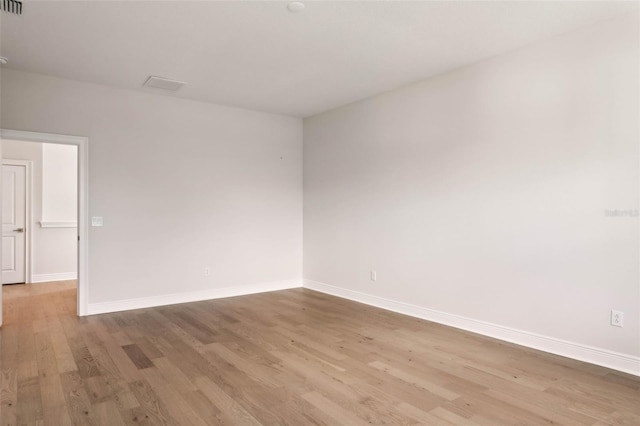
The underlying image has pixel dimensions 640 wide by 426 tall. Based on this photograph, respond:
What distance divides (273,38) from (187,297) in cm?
353

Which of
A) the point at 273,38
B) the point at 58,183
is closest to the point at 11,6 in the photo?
the point at 273,38

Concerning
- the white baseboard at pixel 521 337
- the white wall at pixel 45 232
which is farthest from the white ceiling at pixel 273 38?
the white wall at pixel 45 232

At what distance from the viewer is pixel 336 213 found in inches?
229

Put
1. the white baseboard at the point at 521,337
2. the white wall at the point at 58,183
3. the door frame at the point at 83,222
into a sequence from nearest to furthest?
the white baseboard at the point at 521,337
the door frame at the point at 83,222
the white wall at the point at 58,183

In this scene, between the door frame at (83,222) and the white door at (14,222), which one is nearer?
the door frame at (83,222)

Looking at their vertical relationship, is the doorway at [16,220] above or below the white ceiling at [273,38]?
below

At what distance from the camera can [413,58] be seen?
154 inches

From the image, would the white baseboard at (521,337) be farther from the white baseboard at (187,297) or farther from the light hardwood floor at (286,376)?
the white baseboard at (187,297)

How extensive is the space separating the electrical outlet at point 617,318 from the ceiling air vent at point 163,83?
476 cm

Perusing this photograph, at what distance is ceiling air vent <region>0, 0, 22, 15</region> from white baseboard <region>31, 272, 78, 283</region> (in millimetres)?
5223

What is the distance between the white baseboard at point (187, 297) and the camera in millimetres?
4773

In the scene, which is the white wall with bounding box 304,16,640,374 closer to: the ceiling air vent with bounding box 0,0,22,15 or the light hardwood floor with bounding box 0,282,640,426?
the light hardwood floor with bounding box 0,282,640,426

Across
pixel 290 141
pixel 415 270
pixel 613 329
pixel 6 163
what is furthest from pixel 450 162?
pixel 6 163

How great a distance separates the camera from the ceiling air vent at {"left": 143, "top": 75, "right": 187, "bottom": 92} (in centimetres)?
A: 449
